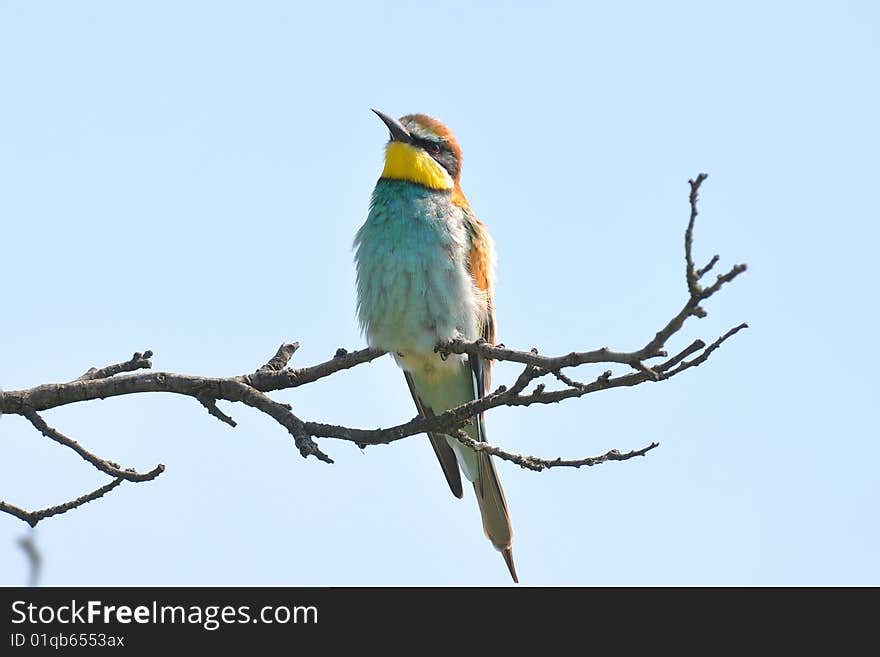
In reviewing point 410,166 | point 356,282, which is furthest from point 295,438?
point 410,166

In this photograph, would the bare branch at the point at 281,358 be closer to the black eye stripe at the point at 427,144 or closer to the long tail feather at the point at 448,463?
the long tail feather at the point at 448,463

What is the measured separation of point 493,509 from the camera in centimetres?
463

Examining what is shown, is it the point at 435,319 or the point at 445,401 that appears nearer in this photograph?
the point at 435,319

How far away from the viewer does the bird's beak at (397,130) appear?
5.32 meters

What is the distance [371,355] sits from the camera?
405 centimetres

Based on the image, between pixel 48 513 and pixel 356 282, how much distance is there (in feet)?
5.93

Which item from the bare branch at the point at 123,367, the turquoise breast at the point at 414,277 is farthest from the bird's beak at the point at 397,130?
the bare branch at the point at 123,367

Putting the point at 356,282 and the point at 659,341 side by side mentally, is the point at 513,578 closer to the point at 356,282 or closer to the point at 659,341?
the point at 356,282

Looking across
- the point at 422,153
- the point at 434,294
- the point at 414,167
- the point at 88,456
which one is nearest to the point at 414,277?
the point at 434,294

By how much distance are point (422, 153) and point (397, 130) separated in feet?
0.68

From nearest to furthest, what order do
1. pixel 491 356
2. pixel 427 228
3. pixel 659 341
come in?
pixel 659 341 < pixel 491 356 < pixel 427 228

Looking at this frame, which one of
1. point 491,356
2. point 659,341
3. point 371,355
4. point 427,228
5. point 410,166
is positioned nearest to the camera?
point 659,341

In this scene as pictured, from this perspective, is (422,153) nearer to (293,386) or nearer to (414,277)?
(414,277)

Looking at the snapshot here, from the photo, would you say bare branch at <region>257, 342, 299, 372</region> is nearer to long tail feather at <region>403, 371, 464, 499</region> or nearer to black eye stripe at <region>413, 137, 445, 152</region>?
long tail feather at <region>403, 371, 464, 499</region>
